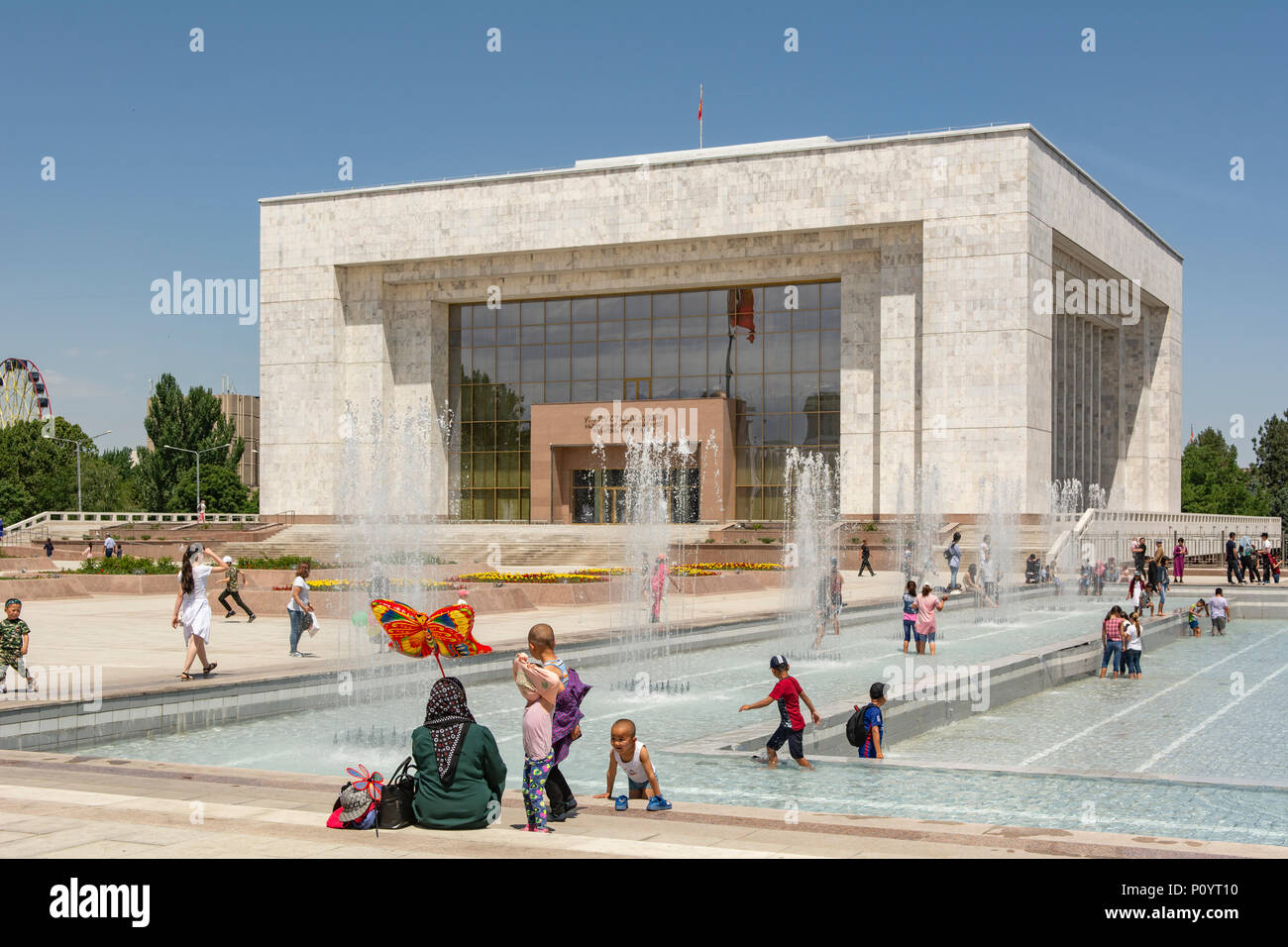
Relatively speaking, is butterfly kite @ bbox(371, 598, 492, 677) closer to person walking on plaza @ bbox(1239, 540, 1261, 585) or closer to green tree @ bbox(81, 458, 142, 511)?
person walking on plaza @ bbox(1239, 540, 1261, 585)

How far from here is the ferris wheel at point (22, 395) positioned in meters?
83.9

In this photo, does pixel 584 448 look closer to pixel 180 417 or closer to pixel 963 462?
pixel 963 462

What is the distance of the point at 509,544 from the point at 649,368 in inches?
410

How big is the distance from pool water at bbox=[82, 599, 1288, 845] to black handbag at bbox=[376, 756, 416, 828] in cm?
249

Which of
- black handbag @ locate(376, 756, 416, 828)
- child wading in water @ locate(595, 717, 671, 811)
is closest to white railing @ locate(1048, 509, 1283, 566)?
child wading in water @ locate(595, 717, 671, 811)

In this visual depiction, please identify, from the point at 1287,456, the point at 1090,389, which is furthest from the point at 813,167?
the point at 1287,456

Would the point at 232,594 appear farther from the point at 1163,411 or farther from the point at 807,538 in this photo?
the point at 1163,411

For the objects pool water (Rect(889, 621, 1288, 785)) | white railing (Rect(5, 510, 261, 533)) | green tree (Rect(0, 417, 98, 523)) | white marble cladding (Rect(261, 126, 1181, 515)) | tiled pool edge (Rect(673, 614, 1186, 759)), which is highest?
white marble cladding (Rect(261, 126, 1181, 515))

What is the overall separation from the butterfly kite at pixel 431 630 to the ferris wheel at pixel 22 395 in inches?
3318

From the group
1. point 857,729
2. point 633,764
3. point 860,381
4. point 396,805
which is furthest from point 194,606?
point 860,381

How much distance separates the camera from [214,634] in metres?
20.0

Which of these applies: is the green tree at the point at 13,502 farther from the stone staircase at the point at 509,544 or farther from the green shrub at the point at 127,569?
the green shrub at the point at 127,569

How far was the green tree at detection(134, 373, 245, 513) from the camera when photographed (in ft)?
251
